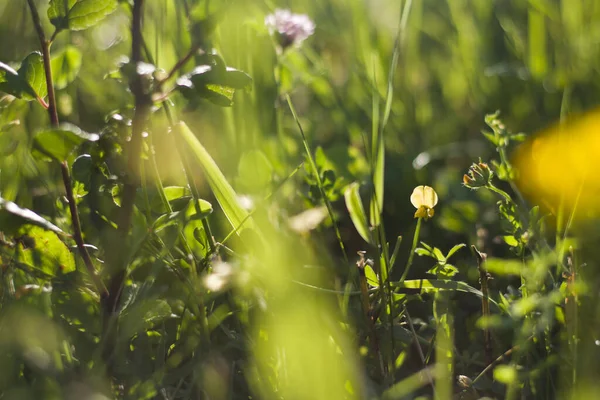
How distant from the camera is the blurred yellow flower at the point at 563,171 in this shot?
1.36m

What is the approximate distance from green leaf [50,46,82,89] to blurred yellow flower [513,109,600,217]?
0.97m

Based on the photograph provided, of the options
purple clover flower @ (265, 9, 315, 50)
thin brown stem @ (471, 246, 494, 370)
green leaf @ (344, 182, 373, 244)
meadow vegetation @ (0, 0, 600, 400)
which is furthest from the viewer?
purple clover flower @ (265, 9, 315, 50)

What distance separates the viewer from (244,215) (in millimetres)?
1145

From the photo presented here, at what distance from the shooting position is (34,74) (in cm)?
95

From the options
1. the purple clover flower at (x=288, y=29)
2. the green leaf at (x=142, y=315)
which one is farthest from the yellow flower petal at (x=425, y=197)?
the purple clover flower at (x=288, y=29)

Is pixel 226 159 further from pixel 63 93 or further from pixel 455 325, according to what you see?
pixel 455 325

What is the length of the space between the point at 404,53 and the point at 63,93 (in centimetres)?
126

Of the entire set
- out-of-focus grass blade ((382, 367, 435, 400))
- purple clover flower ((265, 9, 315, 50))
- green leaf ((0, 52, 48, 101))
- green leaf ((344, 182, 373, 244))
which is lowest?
out-of-focus grass blade ((382, 367, 435, 400))

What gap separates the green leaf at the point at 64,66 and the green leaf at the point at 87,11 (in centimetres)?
16

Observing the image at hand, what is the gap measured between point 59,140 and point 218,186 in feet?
1.18

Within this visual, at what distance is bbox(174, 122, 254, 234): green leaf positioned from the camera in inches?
44.5

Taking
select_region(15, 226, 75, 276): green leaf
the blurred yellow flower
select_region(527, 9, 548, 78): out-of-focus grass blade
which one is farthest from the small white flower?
select_region(527, 9, 548, 78): out-of-focus grass blade

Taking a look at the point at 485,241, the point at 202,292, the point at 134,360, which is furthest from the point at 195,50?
the point at 485,241

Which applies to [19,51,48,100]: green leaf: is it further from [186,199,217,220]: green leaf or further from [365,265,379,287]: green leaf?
[365,265,379,287]: green leaf
